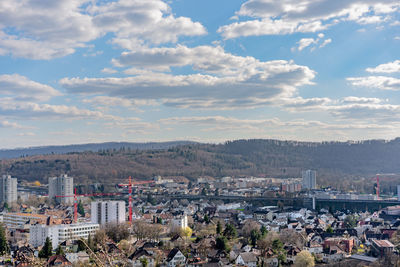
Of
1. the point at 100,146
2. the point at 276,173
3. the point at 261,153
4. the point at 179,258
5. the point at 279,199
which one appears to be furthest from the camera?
the point at 100,146

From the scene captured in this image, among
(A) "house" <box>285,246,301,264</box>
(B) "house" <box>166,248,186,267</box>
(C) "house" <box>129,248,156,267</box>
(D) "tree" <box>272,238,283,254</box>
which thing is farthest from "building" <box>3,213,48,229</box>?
(A) "house" <box>285,246,301,264</box>

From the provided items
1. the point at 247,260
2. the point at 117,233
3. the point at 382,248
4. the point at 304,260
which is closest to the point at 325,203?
the point at 117,233

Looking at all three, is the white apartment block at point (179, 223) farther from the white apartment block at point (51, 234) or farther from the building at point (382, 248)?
the building at point (382, 248)

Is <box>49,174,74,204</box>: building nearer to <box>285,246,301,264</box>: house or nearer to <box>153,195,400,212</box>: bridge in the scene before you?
<box>153,195,400,212</box>: bridge

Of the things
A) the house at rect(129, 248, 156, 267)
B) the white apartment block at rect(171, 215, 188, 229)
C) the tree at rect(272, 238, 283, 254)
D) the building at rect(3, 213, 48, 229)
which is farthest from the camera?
the building at rect(3, 213, 48, 229)

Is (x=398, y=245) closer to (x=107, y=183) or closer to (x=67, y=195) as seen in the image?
(x=67, y=195)

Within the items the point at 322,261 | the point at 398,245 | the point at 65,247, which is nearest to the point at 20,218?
the point at 65,247
